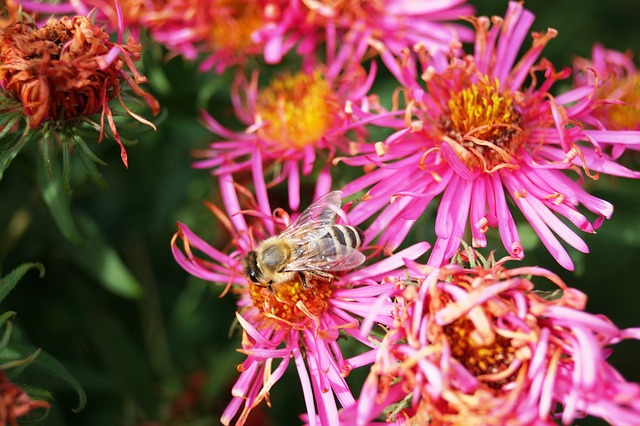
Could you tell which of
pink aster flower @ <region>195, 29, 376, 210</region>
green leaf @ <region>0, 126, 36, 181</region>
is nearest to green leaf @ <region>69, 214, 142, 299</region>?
pink aster flower @ <region>195, 29, 376, 210</region>

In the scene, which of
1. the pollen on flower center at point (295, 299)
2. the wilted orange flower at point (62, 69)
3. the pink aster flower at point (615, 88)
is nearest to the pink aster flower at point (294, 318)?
the pollen on flower center at point (295, 299)

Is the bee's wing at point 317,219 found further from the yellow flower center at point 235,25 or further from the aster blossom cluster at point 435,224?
the yellow flower center at point 235,25

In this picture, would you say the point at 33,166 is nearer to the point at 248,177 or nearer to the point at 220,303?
the point at 248,177

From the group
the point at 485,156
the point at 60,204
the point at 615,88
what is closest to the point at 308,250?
the point at 485,156

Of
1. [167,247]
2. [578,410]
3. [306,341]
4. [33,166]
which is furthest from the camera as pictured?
[167,247]

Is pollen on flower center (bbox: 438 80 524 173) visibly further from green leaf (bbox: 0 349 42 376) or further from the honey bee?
green leaf (bbox: 0 349 42 376)

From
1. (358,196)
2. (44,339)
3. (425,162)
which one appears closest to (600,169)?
(425,162)

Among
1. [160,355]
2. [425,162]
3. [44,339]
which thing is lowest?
[160,355]
